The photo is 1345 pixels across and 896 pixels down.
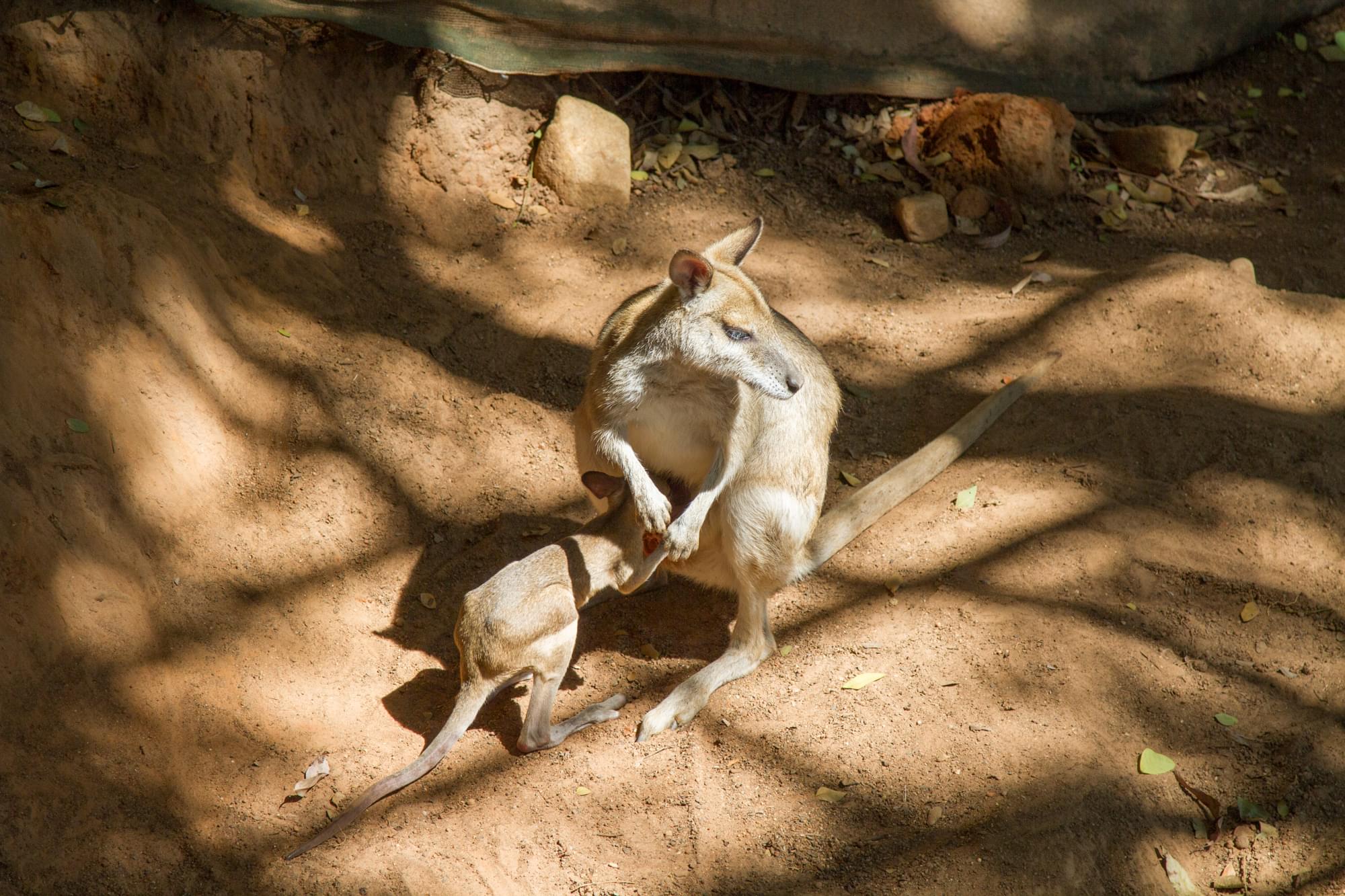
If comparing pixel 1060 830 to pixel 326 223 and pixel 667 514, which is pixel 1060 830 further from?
pixel 326 223

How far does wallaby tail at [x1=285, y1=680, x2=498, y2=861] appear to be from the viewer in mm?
3311

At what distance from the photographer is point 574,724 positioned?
12.7 ft

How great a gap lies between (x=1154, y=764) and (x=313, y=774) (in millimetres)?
2837

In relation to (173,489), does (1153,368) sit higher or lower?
lower

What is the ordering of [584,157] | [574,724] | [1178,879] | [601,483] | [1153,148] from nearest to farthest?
1. [1178,879]
2. [574,724]
3. [601,483]
4. [584,157]
5. [1153,148]

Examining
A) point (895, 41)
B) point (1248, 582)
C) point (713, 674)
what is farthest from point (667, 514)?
point (895, 41)

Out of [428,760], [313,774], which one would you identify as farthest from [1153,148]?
[313,774]

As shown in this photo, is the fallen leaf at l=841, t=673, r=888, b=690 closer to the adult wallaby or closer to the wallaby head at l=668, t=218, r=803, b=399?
the adult wallaby

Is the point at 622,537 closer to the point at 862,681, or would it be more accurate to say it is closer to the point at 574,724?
the point at 574,724

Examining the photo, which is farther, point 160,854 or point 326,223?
point 326,223

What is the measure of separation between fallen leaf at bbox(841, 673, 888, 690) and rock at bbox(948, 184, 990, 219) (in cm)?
373

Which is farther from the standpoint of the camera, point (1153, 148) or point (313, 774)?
point (1153, 148)

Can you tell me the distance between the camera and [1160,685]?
3.84m

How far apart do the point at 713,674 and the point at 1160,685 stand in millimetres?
1640
